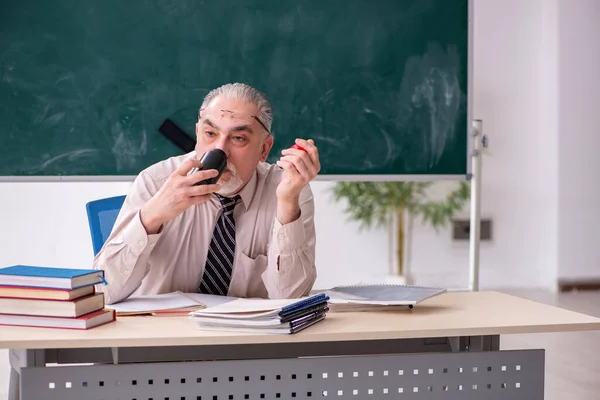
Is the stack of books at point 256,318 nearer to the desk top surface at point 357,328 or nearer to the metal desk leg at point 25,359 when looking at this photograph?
the desk top surface at point 357,328

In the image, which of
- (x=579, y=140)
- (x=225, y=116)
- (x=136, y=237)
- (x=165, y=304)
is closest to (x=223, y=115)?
(x=225, y=116)

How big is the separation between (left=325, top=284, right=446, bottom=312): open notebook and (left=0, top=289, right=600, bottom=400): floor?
1570 mm

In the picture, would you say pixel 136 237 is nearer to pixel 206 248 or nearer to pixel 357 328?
pixel 206 248

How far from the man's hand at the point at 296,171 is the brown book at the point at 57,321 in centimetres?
57

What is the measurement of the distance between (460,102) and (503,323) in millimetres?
2407

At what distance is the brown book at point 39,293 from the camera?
1.47m

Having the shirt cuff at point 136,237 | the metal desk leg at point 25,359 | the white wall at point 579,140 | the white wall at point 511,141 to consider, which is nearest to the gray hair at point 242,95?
the shirt cuff at point 136,237

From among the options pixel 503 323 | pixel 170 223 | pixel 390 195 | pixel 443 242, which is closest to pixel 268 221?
pixel 170 223

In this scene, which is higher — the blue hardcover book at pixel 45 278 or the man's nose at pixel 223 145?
the man's nose at pixel 223 145

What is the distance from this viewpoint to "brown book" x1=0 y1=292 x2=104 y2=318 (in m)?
1.45

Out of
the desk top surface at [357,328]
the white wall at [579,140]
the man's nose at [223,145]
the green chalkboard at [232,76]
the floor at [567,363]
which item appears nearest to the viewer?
the desk top surface at [357,328]

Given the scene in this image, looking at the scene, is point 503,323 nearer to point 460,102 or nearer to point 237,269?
point 237,269

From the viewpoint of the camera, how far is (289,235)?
75.8 inches

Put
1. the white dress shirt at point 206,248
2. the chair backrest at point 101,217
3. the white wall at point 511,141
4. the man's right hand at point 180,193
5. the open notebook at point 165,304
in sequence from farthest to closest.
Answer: the white wall at point 511,141 → the chair backrest at point 101,217 → the white dress shirt at point 206,248 → the man's right hand at point 180,193 → the open notebook at point 165,304
